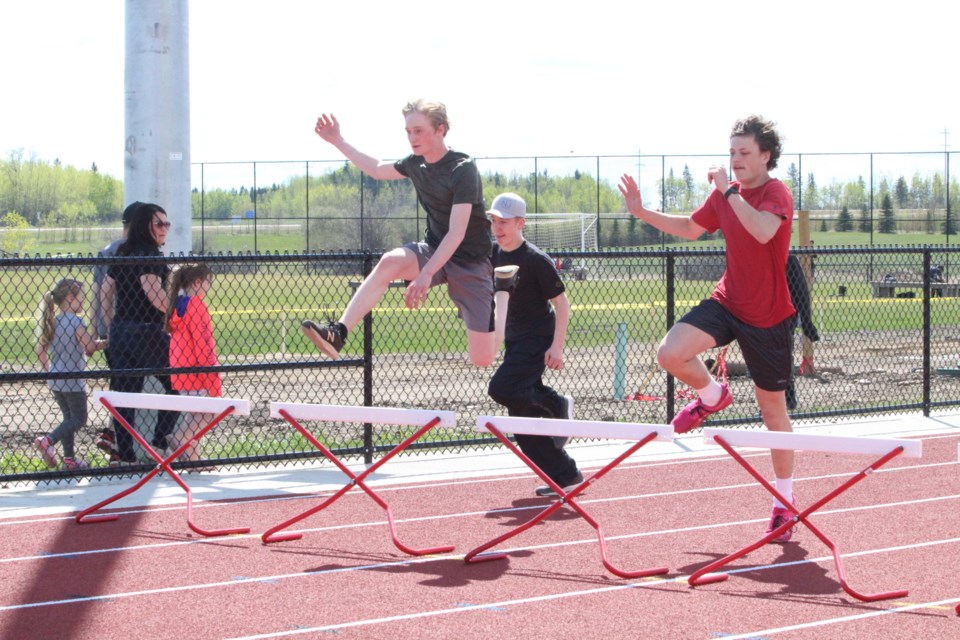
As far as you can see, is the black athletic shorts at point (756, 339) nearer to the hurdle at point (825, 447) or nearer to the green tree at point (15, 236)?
the hurdle at point (825, 447)

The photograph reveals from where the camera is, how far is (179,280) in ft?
30.1

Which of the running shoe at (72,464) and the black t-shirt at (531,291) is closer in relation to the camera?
the black t-shirt at (531,291)

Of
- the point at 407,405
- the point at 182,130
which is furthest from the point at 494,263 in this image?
the point at 407,405

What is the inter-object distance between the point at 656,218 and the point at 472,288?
3.93ft

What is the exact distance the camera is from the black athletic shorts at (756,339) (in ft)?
22.0

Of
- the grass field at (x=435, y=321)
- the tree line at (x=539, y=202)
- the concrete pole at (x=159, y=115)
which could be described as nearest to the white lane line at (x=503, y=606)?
the concrete pole at (x=159, y=115)

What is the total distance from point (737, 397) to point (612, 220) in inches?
1181

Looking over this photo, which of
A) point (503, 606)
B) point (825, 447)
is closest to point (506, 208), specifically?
point (825, 447)

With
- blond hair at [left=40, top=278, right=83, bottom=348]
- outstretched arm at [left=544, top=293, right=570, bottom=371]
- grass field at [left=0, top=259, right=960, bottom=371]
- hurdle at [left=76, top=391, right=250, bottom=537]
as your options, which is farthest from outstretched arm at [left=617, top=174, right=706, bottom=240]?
grass field at [left=0, top=259, right=960, bottom=371]

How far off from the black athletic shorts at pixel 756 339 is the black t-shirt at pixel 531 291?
4.93 ft

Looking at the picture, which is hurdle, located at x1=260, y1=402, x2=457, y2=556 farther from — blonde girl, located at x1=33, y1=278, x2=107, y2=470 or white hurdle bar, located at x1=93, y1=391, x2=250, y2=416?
blonde girl, located at x1=33, y1=278, x2=107, y2=470

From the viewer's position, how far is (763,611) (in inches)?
219

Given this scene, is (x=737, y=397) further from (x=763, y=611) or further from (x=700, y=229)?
(x=763, y=611)

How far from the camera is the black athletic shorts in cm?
671
